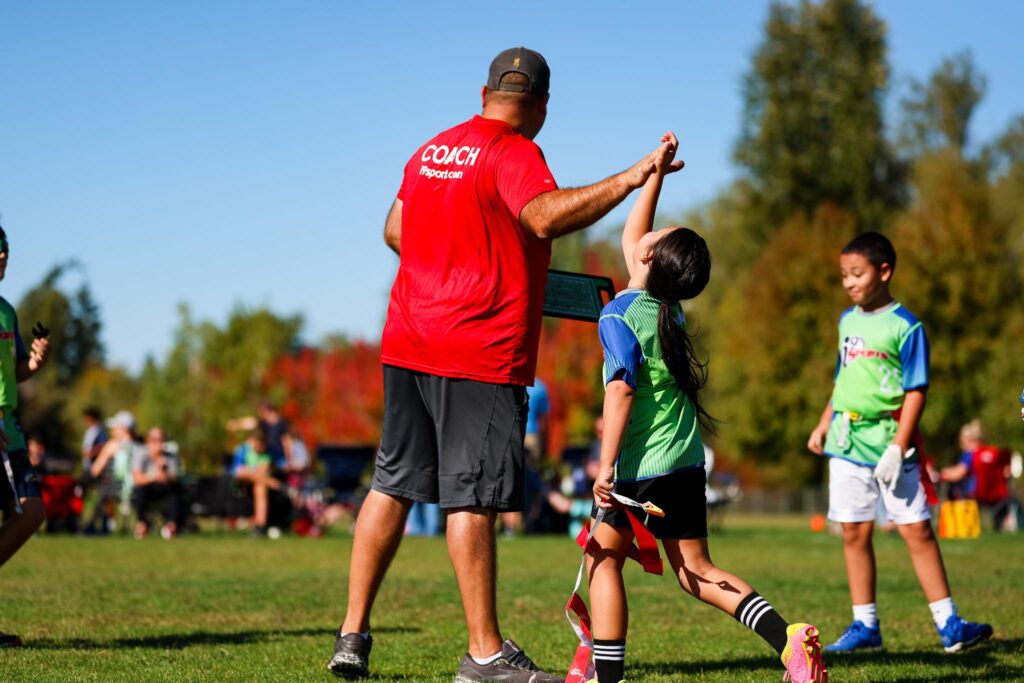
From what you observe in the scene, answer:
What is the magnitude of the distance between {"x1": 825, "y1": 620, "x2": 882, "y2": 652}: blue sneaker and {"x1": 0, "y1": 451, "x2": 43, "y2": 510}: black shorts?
3868mm

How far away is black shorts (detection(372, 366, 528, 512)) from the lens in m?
4.83

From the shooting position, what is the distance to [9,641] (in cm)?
594

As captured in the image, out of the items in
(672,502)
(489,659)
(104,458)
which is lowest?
(489,659)

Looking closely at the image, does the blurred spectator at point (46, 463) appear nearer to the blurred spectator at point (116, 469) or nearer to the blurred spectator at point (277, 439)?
the blurred spectator at point (116, 469)

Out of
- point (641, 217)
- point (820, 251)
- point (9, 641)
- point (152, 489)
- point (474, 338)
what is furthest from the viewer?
point (820, 251)

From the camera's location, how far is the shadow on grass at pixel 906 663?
→ 530cm

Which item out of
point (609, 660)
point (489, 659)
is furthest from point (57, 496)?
point (609, 660)

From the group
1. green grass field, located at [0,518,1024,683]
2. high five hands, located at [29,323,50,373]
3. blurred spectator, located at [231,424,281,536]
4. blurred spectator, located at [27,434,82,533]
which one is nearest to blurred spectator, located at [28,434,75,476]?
blurred spectator, located at [27,434,82,533]

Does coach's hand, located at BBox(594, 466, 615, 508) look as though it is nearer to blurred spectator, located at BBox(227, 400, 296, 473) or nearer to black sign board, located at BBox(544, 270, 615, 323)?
black sign board, located at BBox(544, 270, 615, 323)

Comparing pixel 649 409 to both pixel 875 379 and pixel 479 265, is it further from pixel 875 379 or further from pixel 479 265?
pixel 875 379

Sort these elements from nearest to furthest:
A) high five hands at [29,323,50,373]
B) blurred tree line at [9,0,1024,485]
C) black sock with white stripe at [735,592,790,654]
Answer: black sock with white stripe at [735,592,790,654] < high five hands at [29,323,50,373] < blurred tree line at [9,0,1024,485]

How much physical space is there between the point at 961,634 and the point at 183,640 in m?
3.72

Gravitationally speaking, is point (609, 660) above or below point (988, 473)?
below

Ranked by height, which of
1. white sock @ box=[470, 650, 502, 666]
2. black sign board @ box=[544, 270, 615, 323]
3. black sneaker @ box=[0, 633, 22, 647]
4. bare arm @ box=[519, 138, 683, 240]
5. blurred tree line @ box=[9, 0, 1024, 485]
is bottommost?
black sneaker @ box=[0, 633, 22, 647]
